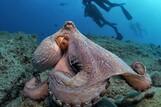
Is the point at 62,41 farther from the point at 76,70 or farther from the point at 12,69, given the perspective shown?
the point at 12,69

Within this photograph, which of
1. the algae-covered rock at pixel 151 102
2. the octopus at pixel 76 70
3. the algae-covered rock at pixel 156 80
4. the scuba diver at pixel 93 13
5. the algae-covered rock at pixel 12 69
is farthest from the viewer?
the scuba diver at pixel 93 13

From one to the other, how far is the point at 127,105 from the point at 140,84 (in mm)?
303

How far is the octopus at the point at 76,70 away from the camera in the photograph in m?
2.97

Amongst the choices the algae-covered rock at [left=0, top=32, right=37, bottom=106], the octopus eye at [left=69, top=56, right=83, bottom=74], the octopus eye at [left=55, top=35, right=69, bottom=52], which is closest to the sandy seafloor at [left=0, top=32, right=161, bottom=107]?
the algae-covered rock at [left=0, top=32, right=37, bottom=106]

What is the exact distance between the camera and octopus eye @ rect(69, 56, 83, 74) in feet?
10.7

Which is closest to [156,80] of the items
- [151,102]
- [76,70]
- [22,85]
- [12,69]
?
[151,102]

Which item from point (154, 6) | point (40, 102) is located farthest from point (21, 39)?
point (154, 6)

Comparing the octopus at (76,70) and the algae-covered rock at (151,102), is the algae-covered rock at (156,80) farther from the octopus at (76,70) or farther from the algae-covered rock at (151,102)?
the octopus at (76,70)

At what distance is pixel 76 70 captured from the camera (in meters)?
3.34

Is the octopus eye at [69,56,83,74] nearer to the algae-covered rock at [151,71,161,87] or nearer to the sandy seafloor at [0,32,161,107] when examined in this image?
the sandy seafloor at [0,32,161,107]

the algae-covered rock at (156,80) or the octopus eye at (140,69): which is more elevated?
the octopus eye at (140,69)

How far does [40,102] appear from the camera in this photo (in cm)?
373

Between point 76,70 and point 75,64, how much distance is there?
8cm

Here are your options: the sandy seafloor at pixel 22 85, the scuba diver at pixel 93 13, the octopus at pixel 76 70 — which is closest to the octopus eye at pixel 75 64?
the octopus at pixel 76 70
